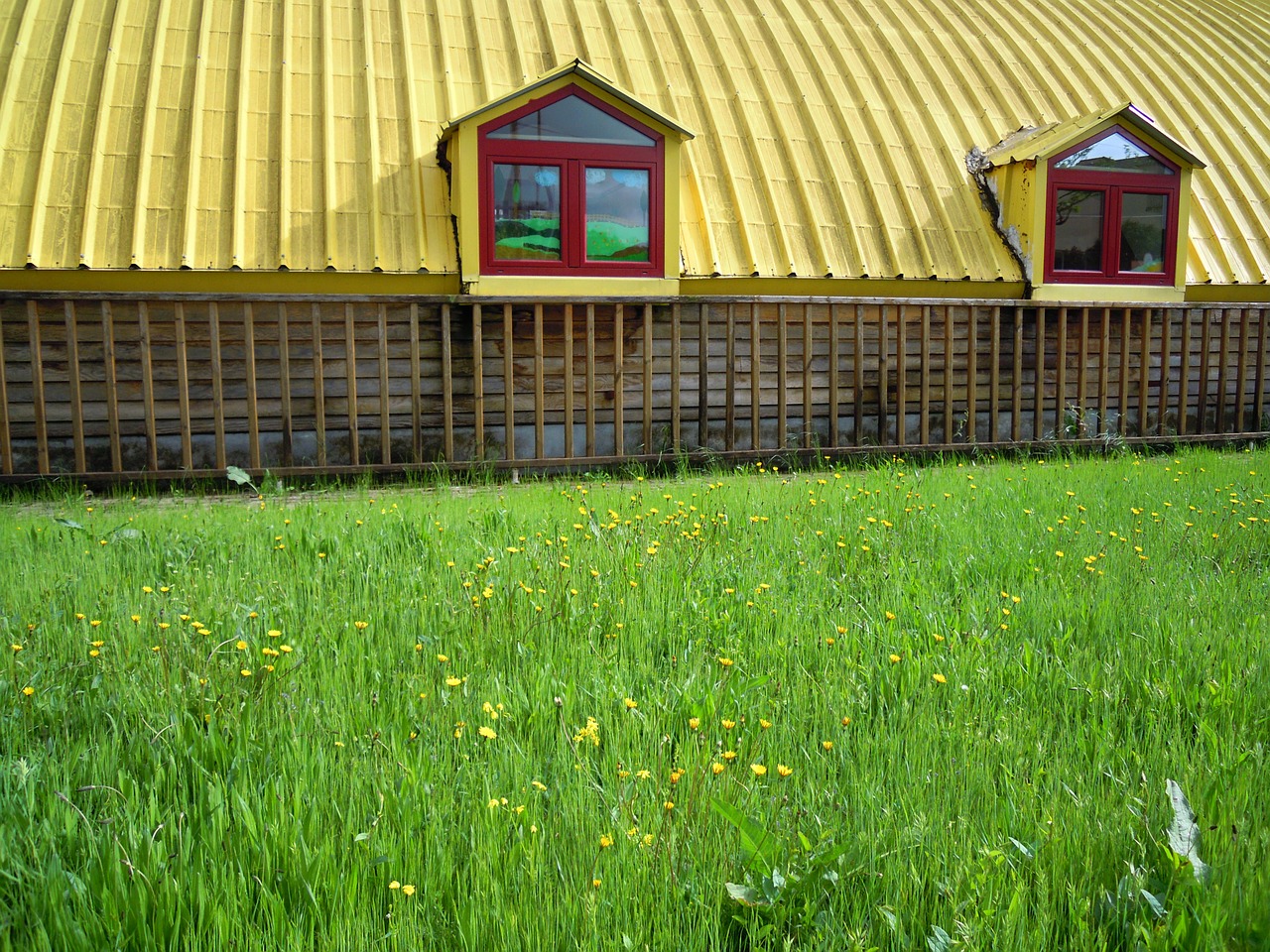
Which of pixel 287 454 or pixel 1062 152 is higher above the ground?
pixel 1062 152

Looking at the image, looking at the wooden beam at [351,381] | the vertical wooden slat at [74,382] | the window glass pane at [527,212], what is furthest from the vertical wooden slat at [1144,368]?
the vertical wooden slat at [74,382]

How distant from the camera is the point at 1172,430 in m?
13.1

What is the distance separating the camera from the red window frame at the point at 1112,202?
1241cm

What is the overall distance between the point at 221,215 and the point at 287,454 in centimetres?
258

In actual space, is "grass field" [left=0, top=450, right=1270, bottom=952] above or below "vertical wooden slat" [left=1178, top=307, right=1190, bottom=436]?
below

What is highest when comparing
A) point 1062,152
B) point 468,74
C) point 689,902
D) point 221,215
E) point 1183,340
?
point 468,74

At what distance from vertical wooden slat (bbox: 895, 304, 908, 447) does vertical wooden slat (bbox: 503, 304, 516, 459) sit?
14.0 ft

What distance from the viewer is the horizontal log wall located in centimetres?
929

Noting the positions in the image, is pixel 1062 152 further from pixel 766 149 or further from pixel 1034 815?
pixel 1034 815

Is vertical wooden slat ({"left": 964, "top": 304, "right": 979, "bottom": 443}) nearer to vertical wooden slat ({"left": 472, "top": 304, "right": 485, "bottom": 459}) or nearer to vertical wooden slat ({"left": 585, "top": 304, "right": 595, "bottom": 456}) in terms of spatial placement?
vertical wooden slat ({"left": 585, "top": 304, "right": 595, "bottom": 456})

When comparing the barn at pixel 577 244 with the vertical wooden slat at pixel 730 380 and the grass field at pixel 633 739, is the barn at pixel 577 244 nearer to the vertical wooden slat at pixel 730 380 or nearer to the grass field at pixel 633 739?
the vertical wooden slat at pixel 730 380

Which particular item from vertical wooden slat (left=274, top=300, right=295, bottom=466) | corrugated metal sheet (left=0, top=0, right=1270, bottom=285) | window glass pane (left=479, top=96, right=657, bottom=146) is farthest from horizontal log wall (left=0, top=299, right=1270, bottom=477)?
window glass pane (left=479, top=96, right=657, bottom=146)

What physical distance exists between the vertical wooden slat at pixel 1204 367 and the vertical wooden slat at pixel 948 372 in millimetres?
3903

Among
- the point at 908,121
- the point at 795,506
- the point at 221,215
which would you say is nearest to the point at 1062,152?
the point at 908,121
